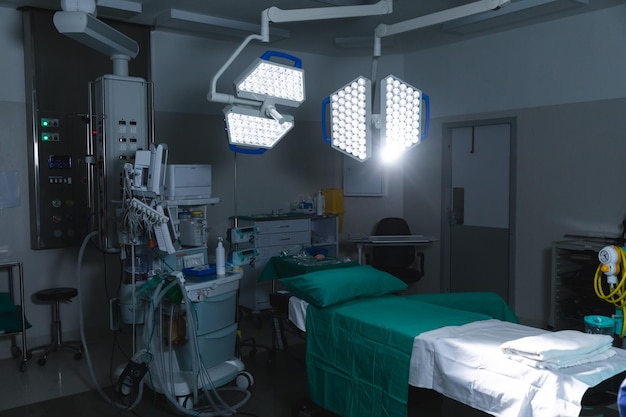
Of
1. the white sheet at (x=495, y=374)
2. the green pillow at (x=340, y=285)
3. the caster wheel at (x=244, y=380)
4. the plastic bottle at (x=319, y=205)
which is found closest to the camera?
the white sheet at (x=495, y=374)

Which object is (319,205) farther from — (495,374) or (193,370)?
(495,374)

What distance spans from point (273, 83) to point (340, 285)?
1.20 metres

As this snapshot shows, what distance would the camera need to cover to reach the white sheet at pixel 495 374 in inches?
78.0

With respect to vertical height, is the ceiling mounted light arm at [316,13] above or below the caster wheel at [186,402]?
above

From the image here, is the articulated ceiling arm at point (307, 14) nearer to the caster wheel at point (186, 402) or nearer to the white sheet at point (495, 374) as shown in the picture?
the white sheet at point (495, 374)

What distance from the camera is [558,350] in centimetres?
209

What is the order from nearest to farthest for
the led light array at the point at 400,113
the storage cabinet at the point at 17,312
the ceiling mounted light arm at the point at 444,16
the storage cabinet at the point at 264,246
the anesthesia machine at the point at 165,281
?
the ceiling mounted light arm at the point at 444,16 < the led light array at the point at 400,113 < the anesthesia machine at the point at 165,281 < the storage cabinet at the point at 17,312 < the storage cabinet at the point at 264,246

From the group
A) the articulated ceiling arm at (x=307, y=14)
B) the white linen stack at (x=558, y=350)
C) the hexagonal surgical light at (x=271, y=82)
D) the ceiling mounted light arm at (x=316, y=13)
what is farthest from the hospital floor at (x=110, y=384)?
the ceiling mounted light arm at (x=316, y=13)

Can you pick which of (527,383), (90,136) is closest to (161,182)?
(90,136)

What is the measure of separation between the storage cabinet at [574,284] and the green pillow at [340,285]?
1966 millimetres

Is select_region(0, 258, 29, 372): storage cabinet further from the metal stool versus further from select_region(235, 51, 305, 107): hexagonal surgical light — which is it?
select_region(235, 51, 305, 107): hexagonal surgical light

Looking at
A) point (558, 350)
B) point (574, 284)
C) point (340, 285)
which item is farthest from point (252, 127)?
point (574, 284)

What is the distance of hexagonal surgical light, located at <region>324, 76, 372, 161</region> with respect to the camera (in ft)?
9.53

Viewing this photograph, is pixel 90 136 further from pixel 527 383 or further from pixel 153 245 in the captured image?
pixel 527 383
